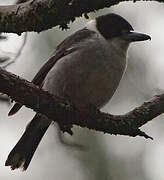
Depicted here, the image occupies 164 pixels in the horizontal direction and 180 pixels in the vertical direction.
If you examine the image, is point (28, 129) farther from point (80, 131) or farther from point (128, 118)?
point (80, 131)

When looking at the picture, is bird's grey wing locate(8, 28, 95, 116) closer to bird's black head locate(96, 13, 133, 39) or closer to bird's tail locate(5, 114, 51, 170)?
bird's black head locate(96, 13, 133, 39)

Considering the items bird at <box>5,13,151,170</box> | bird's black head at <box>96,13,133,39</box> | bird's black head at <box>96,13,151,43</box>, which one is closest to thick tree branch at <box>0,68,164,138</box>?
bird at <box>5,13,151,170</box>

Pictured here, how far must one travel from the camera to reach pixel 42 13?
12.0 feet

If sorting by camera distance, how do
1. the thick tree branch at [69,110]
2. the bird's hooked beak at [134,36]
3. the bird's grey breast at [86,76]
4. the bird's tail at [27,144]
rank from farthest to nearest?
the bird's hooked beak at [134,36] → the bird's tail at [27,144] → the bird's grey breast at [86,76] → the thick tree branch at [69,110]

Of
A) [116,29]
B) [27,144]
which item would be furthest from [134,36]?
[27,144]

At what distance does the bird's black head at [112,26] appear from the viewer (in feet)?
16.9

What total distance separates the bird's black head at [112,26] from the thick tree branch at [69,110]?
1.31m

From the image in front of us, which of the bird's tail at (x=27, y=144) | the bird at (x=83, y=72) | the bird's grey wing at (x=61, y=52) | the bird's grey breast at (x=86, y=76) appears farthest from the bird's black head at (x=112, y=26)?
Answer: the bird's tail at (x=27, y=144)

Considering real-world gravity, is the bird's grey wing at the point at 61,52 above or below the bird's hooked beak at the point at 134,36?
below

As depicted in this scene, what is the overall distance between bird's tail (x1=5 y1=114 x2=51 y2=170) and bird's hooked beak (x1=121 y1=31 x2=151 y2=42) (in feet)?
2.97

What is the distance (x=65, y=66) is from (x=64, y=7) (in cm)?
109

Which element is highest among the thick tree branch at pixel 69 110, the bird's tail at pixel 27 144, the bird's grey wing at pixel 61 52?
the thick tree branch at pixel 69 110

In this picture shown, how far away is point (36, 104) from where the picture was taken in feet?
11.9

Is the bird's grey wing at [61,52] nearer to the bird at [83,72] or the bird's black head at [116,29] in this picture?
the bird at [83,72]
